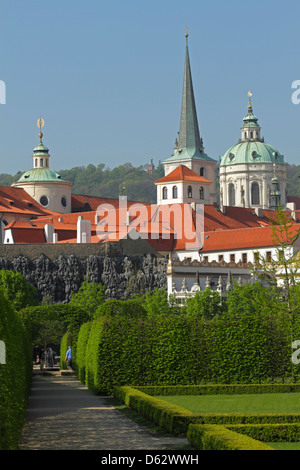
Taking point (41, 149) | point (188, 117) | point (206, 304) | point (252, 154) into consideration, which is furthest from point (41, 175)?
point (252, 154)

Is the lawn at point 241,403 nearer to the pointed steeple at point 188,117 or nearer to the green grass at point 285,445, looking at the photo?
the green grass at point 285,445

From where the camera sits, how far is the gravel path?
18.5 metres

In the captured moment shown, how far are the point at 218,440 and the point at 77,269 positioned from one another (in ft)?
295

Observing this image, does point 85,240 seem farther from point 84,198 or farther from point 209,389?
point 209,389

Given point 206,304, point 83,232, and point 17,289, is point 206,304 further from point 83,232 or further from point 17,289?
point 83,232

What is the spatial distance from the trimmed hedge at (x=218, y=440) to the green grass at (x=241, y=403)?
24.2ft

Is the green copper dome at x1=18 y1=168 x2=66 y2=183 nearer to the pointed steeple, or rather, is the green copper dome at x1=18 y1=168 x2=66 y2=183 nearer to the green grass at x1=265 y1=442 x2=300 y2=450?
the pointed steeple

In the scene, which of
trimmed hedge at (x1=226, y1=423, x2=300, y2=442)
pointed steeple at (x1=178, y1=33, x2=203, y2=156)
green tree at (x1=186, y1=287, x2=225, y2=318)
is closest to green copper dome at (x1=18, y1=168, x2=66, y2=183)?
pointed steeple at (x1=178, y1=33, x2=203, y2=156)

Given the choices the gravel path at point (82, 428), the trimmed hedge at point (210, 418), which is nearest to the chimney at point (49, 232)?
the gravel path at point (82, 428)

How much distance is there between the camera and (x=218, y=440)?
15.5 metres

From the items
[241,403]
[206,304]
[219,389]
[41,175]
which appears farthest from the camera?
[41,175]

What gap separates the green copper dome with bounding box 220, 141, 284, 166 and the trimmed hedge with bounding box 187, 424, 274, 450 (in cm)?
16899

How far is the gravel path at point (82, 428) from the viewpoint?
18.5 m
